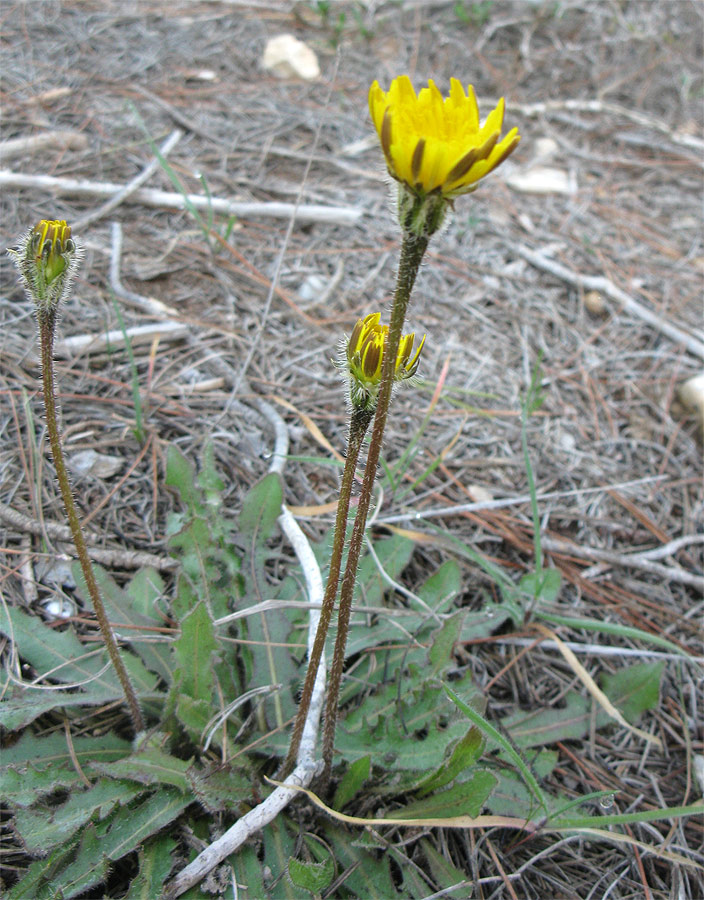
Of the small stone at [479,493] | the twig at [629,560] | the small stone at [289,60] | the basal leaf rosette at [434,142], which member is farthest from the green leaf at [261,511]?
the small stone at [289,60]

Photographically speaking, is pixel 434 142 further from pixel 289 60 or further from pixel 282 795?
pixel 289 60

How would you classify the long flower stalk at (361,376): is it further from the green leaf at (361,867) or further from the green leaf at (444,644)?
the green leaf at (361,867)

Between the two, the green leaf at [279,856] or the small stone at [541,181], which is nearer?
the green leaf at [279,856]

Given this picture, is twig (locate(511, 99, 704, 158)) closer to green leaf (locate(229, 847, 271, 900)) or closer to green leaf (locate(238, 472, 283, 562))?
green leaf (locate(238, 472, 283, 562))

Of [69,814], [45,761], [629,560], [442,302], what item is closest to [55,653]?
[45,761]

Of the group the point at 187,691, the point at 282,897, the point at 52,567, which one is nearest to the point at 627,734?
the point at 282,897

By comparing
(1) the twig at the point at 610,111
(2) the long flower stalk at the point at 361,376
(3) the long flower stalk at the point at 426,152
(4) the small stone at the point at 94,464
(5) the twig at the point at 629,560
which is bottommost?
(5) the twig at the point at 629,560
